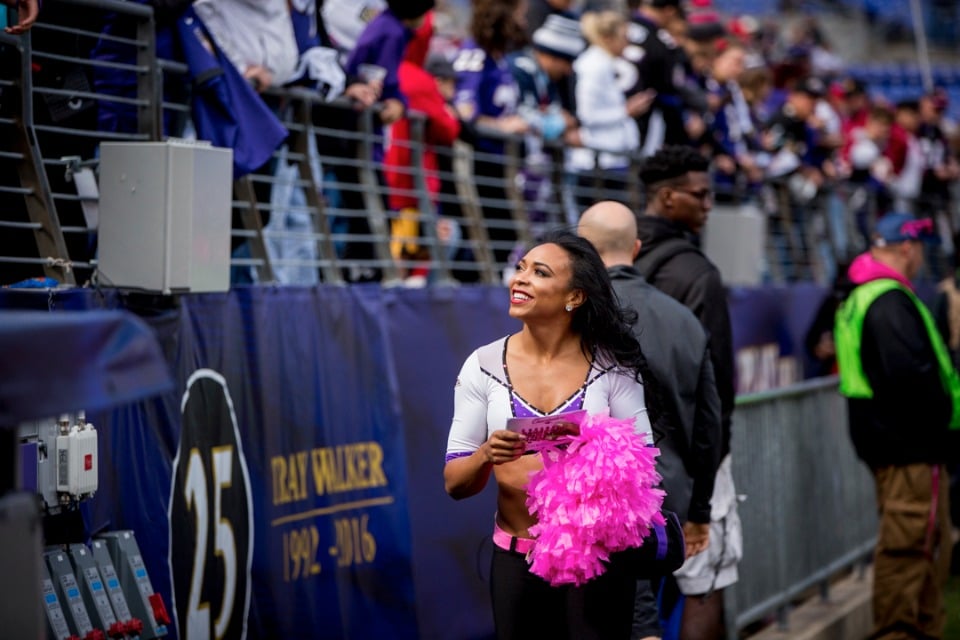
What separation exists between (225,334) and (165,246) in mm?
718

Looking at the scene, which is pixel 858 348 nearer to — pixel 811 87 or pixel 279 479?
pixel 279 479

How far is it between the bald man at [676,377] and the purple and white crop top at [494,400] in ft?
2.33

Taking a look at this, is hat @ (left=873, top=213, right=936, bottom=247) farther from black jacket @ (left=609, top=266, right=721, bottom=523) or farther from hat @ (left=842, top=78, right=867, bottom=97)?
hat @ (left=842, top=78, right=867, bottom=97)

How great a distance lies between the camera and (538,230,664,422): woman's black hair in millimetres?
5254

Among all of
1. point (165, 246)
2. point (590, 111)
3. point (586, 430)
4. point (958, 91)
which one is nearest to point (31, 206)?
point (165, 246)

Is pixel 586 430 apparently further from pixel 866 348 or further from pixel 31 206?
pixel 866 348

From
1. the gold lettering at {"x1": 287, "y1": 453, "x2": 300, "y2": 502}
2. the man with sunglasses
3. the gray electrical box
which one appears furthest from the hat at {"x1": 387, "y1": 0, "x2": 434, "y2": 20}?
the gold lettering at {"x1": 287, "y1": 453, "x2": 300, "y2": 502}

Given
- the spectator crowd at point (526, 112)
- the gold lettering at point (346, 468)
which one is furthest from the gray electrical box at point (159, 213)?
the gold lettering at point (346, 468)

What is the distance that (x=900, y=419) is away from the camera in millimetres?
8531

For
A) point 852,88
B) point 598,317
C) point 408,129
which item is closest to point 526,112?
point 408,129

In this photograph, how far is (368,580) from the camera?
7.31 m

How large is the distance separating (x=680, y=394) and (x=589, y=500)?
1.34m

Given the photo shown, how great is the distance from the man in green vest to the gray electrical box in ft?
13.5

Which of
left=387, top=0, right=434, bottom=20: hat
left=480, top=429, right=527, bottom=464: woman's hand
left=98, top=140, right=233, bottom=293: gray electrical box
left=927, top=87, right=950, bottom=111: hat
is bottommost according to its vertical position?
left=480, top=429, right=527, bottom=464: woman's hand
